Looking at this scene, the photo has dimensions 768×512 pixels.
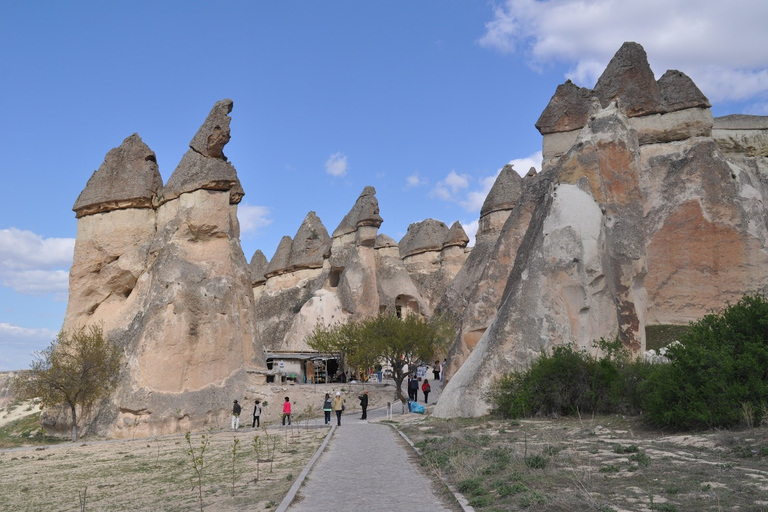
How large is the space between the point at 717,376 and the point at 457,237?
38.0m

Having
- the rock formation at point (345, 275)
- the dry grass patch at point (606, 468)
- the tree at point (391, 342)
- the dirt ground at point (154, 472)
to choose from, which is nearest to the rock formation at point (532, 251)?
the dirt ground at point (154, 472)

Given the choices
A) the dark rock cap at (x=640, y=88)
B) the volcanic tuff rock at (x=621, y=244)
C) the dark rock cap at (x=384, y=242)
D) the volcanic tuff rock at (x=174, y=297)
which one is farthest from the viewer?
the dark rock cap at (x=384, y=242)

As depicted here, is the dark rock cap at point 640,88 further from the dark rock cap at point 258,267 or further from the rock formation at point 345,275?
the dark rock cap at point 258,267

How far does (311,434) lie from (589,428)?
7308 mm

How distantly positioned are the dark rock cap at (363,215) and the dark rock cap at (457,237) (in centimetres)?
725

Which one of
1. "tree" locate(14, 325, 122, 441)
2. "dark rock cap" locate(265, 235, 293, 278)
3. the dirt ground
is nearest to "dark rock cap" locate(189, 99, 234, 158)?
"tree" locate(14, 325, 122, 441)

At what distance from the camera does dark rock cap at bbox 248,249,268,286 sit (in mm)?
51719

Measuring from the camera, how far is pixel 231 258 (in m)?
25.1

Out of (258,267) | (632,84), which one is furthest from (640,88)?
(258,267)

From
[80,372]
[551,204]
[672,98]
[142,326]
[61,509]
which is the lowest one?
[61,509]

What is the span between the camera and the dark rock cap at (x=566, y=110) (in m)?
24.8

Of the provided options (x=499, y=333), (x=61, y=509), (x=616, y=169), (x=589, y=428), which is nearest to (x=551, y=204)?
(x=616, y=169)

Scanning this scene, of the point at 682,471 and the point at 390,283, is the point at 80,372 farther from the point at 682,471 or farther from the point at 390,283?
the point at 390,283

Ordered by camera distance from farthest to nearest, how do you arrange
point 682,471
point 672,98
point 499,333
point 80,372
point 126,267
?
point 126,267 < point 672,98 < point 80,372 < point 499,333 < point 682,471
